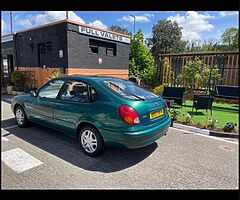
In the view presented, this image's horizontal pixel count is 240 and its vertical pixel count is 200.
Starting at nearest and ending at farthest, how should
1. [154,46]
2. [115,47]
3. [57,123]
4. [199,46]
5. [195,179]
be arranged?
[195,179], [57,123], [115,47], [199,46], [154,46]

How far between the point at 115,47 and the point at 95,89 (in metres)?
10.4

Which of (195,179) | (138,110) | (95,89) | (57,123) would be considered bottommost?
(195,179)

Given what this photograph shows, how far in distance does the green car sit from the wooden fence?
737 cm

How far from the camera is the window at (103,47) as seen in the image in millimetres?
11836

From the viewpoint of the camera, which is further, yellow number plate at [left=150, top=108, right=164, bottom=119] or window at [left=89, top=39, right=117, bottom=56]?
window at [left=89, top=39, right=117, bottom=56]

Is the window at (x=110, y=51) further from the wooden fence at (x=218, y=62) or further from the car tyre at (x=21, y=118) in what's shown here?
the car tyre at (x=21, y=118)

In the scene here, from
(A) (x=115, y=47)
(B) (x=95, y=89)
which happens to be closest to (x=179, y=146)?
(B) (x=95, y=89)

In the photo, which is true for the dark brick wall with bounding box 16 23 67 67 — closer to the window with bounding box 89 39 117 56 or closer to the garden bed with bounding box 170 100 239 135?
the window with bounding box 89 39 117 56

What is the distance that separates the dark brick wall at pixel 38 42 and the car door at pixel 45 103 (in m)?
5.98

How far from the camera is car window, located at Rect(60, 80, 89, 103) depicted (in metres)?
3.79

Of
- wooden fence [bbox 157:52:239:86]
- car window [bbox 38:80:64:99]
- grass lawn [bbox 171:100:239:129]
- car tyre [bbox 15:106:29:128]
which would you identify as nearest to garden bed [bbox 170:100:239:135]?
grass lawn [bbox 171:100:239:129]

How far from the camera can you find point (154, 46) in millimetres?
33719

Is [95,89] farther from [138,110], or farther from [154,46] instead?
[154,46]

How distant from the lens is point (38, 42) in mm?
11531
